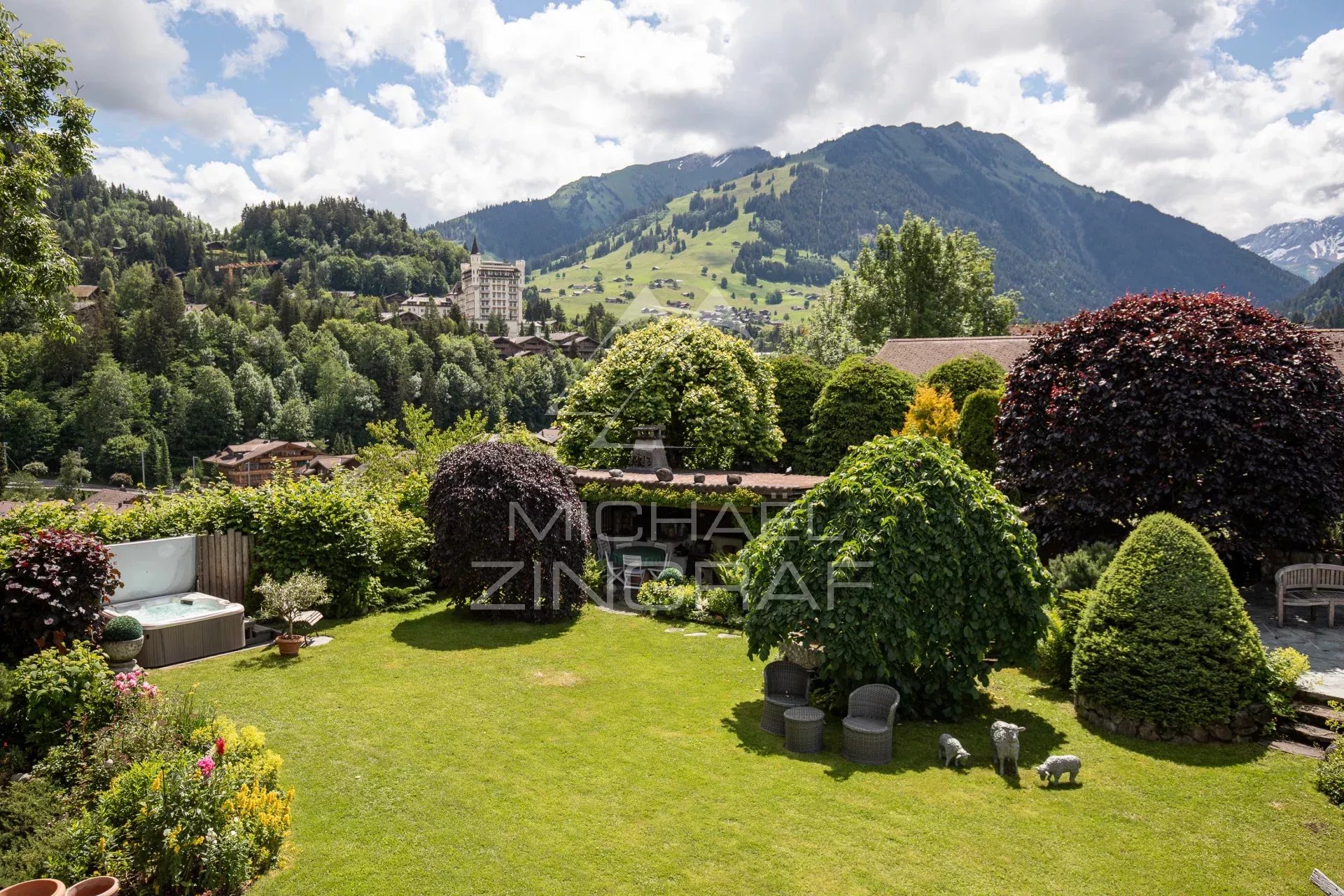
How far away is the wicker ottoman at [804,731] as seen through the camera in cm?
895

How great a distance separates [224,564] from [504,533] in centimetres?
515

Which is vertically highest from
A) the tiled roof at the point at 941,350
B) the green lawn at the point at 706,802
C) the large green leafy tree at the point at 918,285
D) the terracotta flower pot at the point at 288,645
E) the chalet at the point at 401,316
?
the chalet at the point at 401,316

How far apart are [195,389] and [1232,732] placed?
108 meters

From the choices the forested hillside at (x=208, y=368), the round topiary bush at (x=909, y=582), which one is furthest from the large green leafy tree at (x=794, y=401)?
the forested hillside at (x=208, y=368)

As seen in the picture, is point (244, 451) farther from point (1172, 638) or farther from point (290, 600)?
point (1172, 638)

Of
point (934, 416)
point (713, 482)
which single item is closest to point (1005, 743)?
point (713, 482)

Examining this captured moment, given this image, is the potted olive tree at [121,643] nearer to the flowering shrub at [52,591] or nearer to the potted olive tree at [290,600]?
the flowering shrub at [52,591]

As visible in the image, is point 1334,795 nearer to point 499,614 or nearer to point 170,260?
point 499,614

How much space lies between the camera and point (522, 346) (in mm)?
139125

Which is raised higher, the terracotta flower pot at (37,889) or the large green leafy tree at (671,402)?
the large green leafy tree at (671,402)

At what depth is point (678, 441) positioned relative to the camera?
77.0ft

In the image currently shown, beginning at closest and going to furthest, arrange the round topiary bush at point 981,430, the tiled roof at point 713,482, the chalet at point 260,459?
the tiled roof at point 713,482 → the round topiary bush at point 981,430 → the chalet at point 260,459

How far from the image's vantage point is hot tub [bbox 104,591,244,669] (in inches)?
463

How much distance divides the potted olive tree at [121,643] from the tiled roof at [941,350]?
2439cm
